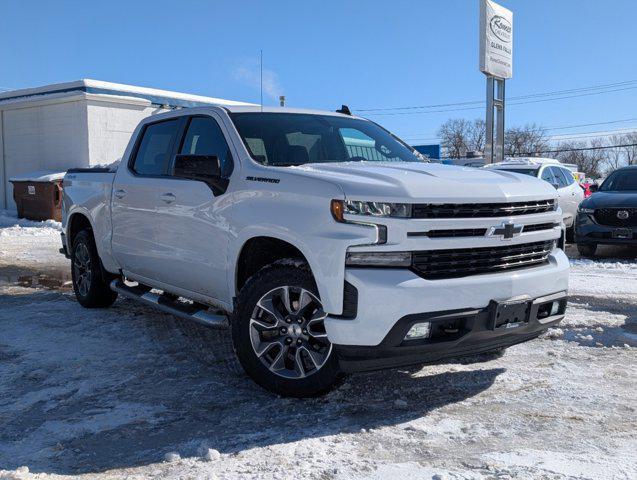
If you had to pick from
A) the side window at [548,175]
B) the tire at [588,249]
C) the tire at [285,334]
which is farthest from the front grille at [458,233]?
the side window at [548,175]

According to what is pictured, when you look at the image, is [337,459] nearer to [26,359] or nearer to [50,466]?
[50,466]

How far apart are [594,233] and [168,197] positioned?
797cm

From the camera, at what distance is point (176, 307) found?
4.97m

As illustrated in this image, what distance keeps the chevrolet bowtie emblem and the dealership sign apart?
68.7ft

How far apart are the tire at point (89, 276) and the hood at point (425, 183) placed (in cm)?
329

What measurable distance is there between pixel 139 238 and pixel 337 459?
121 inches

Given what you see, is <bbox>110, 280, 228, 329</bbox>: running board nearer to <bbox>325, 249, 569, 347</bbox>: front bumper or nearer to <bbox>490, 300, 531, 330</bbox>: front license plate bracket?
<bbox>325, 249, 569, 347</bbox>: front bumper

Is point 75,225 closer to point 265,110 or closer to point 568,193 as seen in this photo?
point 265,110

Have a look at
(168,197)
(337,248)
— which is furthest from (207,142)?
(337,248)

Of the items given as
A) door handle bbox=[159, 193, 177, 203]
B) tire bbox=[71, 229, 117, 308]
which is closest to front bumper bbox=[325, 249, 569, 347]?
door handle bbox=[159, 193, 177, 203]

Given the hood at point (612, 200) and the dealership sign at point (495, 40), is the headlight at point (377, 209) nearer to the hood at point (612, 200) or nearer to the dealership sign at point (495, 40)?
the hood at point (612, 200)

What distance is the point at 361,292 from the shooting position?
343 centimetres

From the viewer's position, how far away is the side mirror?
4.37 m

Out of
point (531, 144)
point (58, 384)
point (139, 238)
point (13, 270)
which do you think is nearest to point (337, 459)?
point (58, 384)
